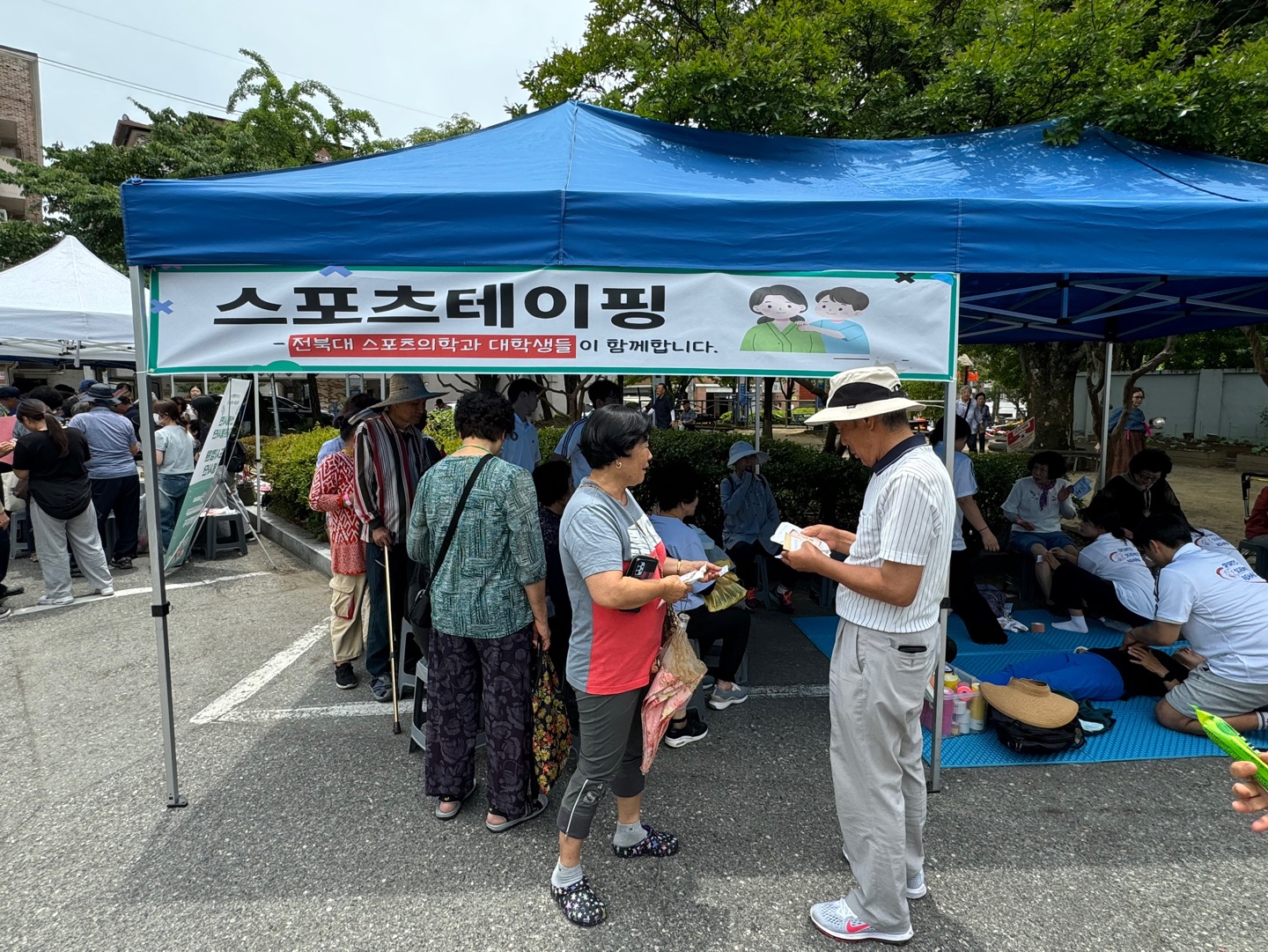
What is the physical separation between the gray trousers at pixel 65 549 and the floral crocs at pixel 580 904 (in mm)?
5619

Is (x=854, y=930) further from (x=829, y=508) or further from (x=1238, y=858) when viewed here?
(x=829, y=508)

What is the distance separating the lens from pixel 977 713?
3.60 metres

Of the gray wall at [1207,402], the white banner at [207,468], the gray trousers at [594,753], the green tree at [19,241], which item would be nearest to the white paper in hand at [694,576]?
the gray trousers at [594,753]

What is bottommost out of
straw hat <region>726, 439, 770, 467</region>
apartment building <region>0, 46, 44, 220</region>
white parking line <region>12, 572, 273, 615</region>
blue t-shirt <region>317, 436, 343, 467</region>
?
white parking line <region>12, 572, 273, 615</region>

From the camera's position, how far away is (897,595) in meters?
1.96

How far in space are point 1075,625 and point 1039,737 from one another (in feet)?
7.16

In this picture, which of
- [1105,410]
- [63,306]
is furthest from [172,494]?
[1105,410]

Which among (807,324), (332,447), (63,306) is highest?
(63,306)

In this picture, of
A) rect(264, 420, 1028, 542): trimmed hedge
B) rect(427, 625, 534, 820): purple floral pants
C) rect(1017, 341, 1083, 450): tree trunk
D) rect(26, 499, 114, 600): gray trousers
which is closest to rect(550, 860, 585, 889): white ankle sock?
rect(427, 625, 534, 820): purple floral pants

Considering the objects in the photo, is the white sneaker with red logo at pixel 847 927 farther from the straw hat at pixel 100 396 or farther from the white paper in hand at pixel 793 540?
the straw hat at pixel 100 396

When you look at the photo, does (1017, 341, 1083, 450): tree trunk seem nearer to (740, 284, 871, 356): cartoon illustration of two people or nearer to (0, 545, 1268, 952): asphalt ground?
(0, 545, 1268, 952): asphalt ground

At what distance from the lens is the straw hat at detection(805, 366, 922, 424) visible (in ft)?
6.70

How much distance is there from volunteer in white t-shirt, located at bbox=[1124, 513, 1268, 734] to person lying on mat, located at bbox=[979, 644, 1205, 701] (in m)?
0.32

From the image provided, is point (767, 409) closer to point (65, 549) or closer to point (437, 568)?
point (65, 549)
